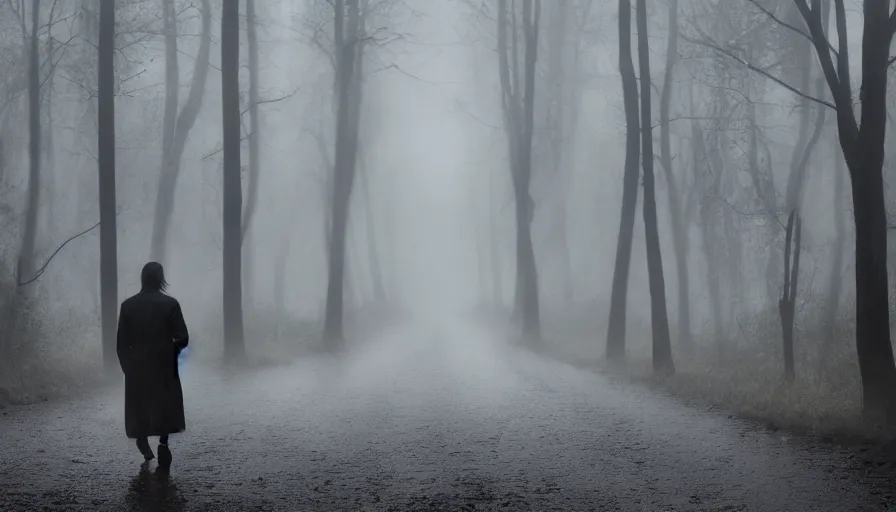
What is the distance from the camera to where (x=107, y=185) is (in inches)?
694

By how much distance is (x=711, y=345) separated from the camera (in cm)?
2328

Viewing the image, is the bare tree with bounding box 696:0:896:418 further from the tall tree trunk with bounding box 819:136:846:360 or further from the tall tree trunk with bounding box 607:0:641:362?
the tall tree trunk with bounding box 607:0:641:362

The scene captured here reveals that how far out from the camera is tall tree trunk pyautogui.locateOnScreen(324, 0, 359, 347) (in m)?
26.8

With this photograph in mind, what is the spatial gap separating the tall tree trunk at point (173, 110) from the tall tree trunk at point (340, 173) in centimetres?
415

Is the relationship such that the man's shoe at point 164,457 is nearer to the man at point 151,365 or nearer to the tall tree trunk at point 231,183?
the man at point 151,365

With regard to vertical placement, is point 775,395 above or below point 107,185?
below

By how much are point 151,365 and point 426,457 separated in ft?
10.2

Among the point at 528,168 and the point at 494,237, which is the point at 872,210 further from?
the point at 494,237

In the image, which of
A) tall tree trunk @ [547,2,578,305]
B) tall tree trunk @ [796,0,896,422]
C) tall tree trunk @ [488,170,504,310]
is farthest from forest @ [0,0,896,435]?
tall tree trunk @ [488,170,504,310]

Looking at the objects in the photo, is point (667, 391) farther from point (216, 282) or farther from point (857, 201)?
point (216, 282)

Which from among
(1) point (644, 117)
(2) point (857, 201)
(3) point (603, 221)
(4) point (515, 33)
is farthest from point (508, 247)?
(2) point (857, 201)

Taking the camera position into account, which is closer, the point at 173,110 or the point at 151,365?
the point at 151,365

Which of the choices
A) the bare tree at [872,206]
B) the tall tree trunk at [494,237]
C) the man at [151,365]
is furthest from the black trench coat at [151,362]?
the tall tree trunk at [494,237]

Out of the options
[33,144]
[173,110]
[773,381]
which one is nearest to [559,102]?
[173,110]
